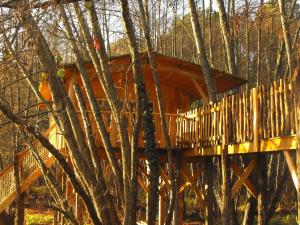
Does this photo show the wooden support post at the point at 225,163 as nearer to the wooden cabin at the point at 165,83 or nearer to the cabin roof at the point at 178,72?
the wooden cabin at the point at 165,83

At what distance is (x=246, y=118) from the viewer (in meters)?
9.70

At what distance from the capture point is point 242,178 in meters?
11.1

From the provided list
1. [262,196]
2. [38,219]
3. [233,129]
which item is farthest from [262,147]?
[38,219]

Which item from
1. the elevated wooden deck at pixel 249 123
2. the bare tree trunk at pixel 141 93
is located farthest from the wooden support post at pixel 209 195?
the bare tree trunk at pixel 141 93

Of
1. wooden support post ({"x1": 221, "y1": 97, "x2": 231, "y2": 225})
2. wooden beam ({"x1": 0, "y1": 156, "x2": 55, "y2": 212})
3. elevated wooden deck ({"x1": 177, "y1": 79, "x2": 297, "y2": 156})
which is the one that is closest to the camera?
elevated wooden deck ({"x1": 177, "y1": 79, "x2": 297, "y2": 156})

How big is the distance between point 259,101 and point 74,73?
5.95 meters

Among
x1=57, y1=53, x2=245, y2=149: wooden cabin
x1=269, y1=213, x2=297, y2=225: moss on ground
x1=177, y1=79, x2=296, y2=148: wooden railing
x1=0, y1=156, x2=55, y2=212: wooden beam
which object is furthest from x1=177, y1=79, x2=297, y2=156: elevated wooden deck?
x1=269, y1=213, x2=297, y2=225: moss on ground

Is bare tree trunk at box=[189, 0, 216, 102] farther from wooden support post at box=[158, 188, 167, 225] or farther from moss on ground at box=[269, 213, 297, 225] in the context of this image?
moss on ground at box=[269, 213, 297, 225]

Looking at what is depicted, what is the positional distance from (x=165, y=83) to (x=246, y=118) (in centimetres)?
736

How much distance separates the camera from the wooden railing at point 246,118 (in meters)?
→ 8.34

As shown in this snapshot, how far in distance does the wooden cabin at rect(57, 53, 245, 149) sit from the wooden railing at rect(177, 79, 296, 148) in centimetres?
123

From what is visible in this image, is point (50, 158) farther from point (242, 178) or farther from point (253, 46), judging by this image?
point (253, 46)

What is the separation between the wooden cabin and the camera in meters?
13.5

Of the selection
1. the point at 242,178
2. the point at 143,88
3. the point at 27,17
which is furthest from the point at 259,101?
the point at 27,17
